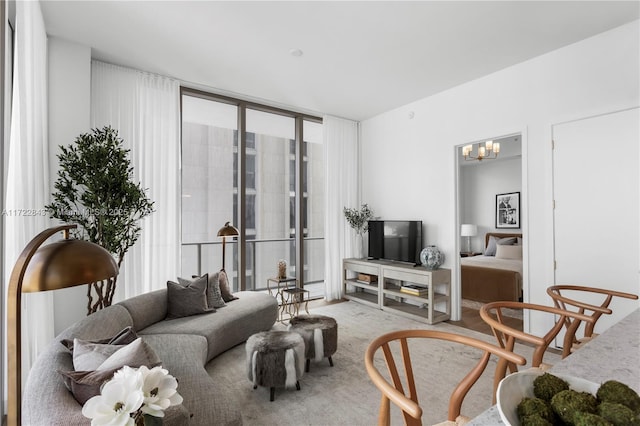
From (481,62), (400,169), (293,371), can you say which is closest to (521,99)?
(481,62)

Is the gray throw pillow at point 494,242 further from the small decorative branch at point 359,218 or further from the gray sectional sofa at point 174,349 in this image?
the gray sectional sofa at point 174,349

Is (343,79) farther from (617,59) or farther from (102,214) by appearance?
(102,214)

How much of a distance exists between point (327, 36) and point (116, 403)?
10.5 feet

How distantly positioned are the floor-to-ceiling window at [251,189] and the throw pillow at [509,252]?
3.34m

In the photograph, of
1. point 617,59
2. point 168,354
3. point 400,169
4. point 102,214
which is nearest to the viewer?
point 168,354

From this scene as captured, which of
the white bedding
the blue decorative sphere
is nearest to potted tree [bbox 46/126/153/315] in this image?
the blue decorative sphere

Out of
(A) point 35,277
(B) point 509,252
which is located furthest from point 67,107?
(B) point 509,252

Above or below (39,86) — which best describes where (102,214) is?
below

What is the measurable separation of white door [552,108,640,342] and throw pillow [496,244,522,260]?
281 cm

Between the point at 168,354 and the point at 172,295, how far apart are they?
3.20ft

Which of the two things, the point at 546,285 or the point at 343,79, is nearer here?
the point at 546,285

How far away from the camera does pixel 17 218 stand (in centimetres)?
216

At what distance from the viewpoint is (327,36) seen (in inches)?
122

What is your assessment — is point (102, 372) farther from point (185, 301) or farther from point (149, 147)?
point (149, 147)
